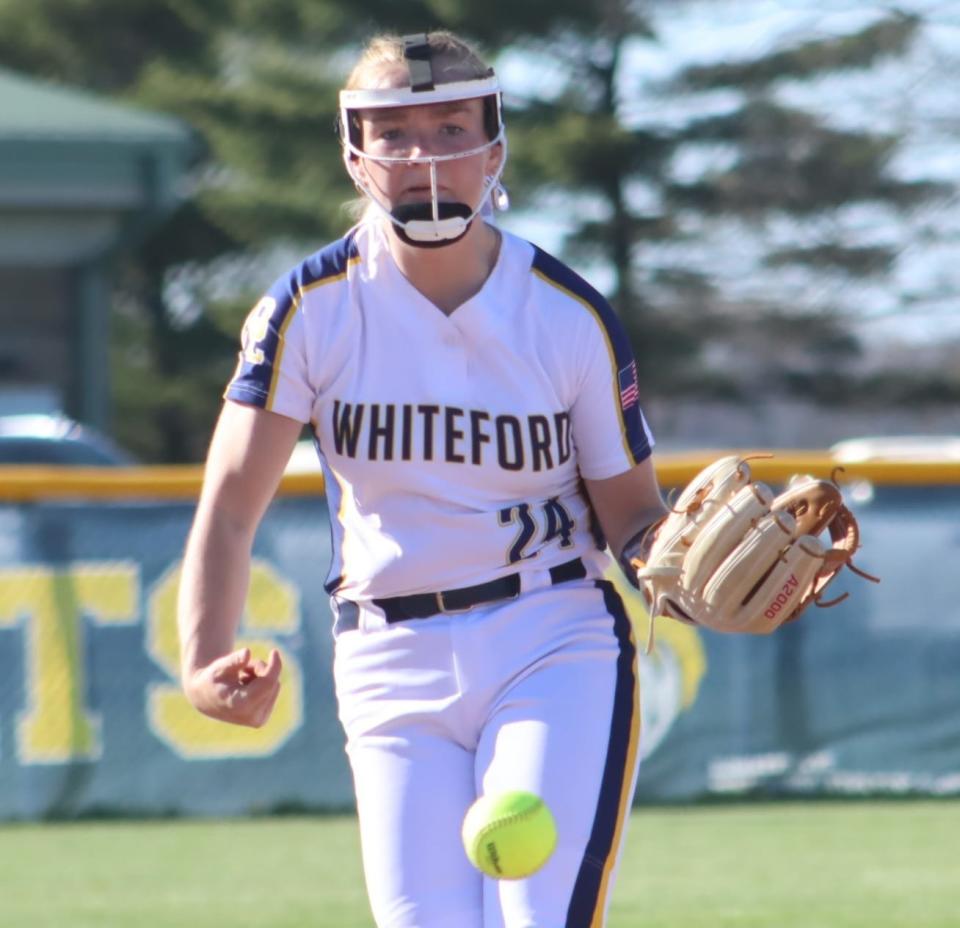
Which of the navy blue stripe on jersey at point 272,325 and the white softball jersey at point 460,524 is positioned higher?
the navy blue stripe on jersey at point 272,325

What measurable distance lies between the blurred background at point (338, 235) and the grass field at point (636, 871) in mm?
344

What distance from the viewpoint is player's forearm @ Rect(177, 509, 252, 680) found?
339 cm

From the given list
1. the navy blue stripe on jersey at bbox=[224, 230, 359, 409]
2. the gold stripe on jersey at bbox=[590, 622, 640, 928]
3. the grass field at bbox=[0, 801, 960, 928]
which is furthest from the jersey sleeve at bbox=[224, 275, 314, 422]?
the grass field at bbox=[0, 801, 960, 928]

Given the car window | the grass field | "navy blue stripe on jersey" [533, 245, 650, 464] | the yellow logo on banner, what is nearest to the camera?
"navy blue stripe on jersey" [533, 245, 650, 464]

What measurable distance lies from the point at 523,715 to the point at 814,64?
26.3m

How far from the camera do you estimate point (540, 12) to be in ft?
89.7

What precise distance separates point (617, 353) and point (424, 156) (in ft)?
1.59

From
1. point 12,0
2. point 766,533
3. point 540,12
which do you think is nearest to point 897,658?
point 766,533

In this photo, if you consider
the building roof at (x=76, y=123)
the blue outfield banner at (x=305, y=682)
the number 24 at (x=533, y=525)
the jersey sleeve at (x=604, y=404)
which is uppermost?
the building roof at (x=76, y=123)

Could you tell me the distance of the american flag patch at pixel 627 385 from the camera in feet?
11.6

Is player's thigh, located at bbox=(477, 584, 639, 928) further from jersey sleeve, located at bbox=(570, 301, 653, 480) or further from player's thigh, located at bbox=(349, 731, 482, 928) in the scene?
jersey sleeve, located at bbox=(570, 301, 653, 480)

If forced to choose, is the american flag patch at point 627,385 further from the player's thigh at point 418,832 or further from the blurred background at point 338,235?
the blurred background at point 338,235

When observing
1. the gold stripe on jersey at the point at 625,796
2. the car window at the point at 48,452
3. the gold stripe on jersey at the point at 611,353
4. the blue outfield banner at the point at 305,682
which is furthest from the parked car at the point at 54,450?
the gold stripe on jersey at the point at 625,796

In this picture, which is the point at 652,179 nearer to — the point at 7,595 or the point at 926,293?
the point at 926,293
